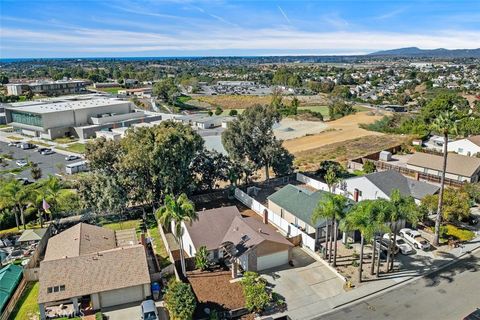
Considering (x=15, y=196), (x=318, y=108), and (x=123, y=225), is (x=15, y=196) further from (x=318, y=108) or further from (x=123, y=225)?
(x=318, y=108)

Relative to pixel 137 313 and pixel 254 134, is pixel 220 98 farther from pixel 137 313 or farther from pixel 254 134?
pixel 137 313

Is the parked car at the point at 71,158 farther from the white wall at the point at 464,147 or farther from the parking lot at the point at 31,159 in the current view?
the white wall at the point at 464,147

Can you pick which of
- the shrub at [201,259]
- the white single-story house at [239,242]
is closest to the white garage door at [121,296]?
the shrub at [201,259]

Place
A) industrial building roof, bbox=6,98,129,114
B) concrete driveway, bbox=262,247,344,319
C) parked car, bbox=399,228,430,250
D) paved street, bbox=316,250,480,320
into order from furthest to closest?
industrial building roof, bbox=6,98,129,114 < parked car, bbox=399,228,430,250 < concrete driveway, bbox=262,247,344,319 < paved street, bbox=316,250,480,320

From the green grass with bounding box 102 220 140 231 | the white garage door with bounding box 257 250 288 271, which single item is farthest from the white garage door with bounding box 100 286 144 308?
the green grass with bounding box 102 220 140 231

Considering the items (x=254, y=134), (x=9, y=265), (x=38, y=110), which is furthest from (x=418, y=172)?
(x=38, y=110)

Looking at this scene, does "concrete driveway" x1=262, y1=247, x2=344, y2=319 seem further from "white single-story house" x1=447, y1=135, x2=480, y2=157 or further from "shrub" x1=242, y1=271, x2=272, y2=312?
"white single-story house" x1=447, y1=135, x2=480, y2=157
